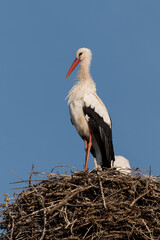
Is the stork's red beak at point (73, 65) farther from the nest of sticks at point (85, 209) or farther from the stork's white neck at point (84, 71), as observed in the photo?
the nest of sticks at point (85, 209)

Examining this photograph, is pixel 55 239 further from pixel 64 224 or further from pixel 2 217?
pixel 2 217

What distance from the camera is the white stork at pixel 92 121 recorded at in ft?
22.4

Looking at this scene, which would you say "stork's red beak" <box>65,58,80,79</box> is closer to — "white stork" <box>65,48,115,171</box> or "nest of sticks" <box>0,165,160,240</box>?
"white stork" <box>65,48,115,171</box>

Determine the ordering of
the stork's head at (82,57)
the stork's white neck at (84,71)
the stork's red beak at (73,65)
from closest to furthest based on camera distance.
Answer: the stork's white neck at (84,71) < the stork's head at (82,57) < the stork's red beak at (73,65)

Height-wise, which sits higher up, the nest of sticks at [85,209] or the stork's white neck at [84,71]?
the stork's white neck at [84,71]

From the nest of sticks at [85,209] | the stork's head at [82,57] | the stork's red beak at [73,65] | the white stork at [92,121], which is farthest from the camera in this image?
the stork's red beak at [73,65]

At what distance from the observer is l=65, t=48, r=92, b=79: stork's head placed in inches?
298

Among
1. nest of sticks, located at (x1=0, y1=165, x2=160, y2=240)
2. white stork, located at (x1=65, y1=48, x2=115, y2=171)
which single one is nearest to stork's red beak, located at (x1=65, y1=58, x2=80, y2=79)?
white stork, located at (x1=65, y1=48, x2=115, y2=171)

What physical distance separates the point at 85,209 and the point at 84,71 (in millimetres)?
2894

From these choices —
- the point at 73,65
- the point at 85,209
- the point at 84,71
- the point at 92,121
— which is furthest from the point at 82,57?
the point at 85,209

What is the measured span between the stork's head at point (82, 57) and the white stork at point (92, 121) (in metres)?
0.58

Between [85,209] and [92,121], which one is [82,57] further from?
[85,209]

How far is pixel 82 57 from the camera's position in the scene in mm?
7637

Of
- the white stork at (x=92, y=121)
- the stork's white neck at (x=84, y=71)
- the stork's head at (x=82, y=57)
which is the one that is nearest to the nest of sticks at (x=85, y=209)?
the white stork at (x=92, y=121)
